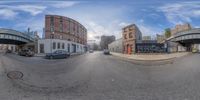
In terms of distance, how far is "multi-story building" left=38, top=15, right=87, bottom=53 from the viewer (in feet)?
11.7

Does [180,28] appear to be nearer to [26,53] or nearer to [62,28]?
[62,28]

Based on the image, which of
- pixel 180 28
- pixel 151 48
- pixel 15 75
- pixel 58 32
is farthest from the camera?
pixel 15 75

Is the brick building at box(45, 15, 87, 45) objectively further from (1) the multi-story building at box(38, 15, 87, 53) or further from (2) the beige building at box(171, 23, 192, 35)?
(2) the beige building at box(171, 23, 192, 35)

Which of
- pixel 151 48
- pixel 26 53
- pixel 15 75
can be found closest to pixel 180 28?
pixel 151 48

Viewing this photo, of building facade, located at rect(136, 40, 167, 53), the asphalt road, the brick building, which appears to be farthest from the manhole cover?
building facade, located at rect(136, 40, 167, 53)

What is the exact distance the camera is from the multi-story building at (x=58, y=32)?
356 cm

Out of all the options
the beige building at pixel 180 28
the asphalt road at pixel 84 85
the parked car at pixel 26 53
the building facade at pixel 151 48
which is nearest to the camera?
the asphalt road at pixel 84 85

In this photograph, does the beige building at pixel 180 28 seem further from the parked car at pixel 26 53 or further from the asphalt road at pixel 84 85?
the parked car at pixel 26 53

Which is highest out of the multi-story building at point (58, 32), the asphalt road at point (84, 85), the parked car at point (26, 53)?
the multi-story building at point (58, 32)

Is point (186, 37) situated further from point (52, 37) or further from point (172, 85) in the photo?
point (52, 37)

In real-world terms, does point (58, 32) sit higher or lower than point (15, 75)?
higher

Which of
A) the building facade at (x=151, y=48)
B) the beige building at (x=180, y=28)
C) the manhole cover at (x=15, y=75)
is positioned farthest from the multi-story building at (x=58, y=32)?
the beige building at (x=180, y=28)

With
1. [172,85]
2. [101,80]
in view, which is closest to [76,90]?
[101,80]

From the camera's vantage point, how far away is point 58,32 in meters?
3.78
